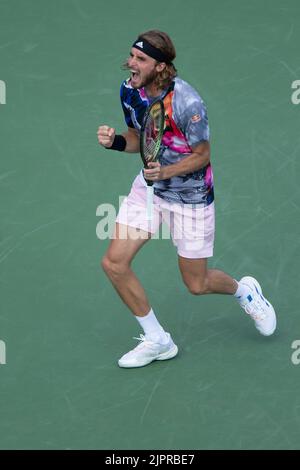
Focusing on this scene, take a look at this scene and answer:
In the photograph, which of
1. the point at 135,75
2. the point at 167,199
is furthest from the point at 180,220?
the point at 135,75

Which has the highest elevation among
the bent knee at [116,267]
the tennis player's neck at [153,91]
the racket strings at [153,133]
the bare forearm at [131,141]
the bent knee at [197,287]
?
the tennis player's neck at [153,91]

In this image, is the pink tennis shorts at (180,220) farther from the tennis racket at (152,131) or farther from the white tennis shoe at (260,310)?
the white tennis shoe at (260,310)

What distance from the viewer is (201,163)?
286 inches

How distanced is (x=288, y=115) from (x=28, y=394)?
3944mm

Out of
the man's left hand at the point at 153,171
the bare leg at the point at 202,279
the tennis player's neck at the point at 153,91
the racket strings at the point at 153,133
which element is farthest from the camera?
the bare leg at the point at 202,279

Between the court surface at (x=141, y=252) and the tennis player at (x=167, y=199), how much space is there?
0.86 feet

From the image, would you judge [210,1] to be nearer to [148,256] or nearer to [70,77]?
[70,77]

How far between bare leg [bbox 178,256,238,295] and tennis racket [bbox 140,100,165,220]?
72 cm

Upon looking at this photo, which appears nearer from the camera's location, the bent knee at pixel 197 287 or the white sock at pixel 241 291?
the bent knee at pixel 197 287

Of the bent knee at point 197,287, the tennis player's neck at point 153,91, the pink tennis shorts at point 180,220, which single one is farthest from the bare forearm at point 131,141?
the bent knee at point 197,287

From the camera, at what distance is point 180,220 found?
298 inches

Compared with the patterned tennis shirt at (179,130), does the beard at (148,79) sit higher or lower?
higher

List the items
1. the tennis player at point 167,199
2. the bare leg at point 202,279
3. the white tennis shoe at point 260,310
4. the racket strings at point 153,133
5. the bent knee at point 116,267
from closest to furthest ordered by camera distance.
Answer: the racket strings at point 153,133, the tennis player at point 167,199, the bent knee at point 116,267, the bare leg at point 202,279, the white tennis shoe at point 260,310

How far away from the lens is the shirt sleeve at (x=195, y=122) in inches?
279
